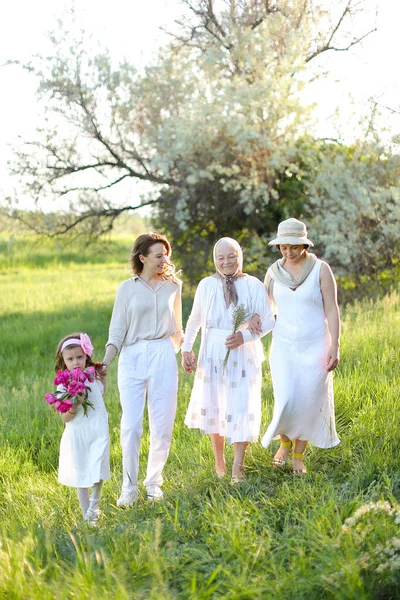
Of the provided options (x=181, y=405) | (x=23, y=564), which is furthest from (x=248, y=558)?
(x=181, y=405)

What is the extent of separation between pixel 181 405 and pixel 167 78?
12.2 meters

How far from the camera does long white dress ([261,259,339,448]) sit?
6609 millimetres

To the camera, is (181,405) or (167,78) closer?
Answer: (181,405)

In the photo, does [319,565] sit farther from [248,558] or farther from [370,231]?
[370,231]

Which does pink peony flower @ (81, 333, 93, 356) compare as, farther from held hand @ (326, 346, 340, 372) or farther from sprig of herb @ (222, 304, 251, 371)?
held hand @ (326, 346, 340, 372)

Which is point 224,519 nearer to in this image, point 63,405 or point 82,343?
point 63,405

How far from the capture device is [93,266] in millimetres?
34656

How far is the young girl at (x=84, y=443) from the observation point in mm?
6332

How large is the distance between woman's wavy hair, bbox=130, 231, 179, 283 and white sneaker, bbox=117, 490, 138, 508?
1775 millimetres

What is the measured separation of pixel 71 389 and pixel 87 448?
500 millimetres

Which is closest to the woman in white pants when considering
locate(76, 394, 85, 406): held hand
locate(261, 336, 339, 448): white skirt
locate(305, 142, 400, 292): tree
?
locate(76, 394, 85, 406): held hand

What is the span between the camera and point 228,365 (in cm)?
682

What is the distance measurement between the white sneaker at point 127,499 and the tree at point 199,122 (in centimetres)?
1269

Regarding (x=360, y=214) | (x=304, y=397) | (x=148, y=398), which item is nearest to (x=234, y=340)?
(x=304, y=397)
